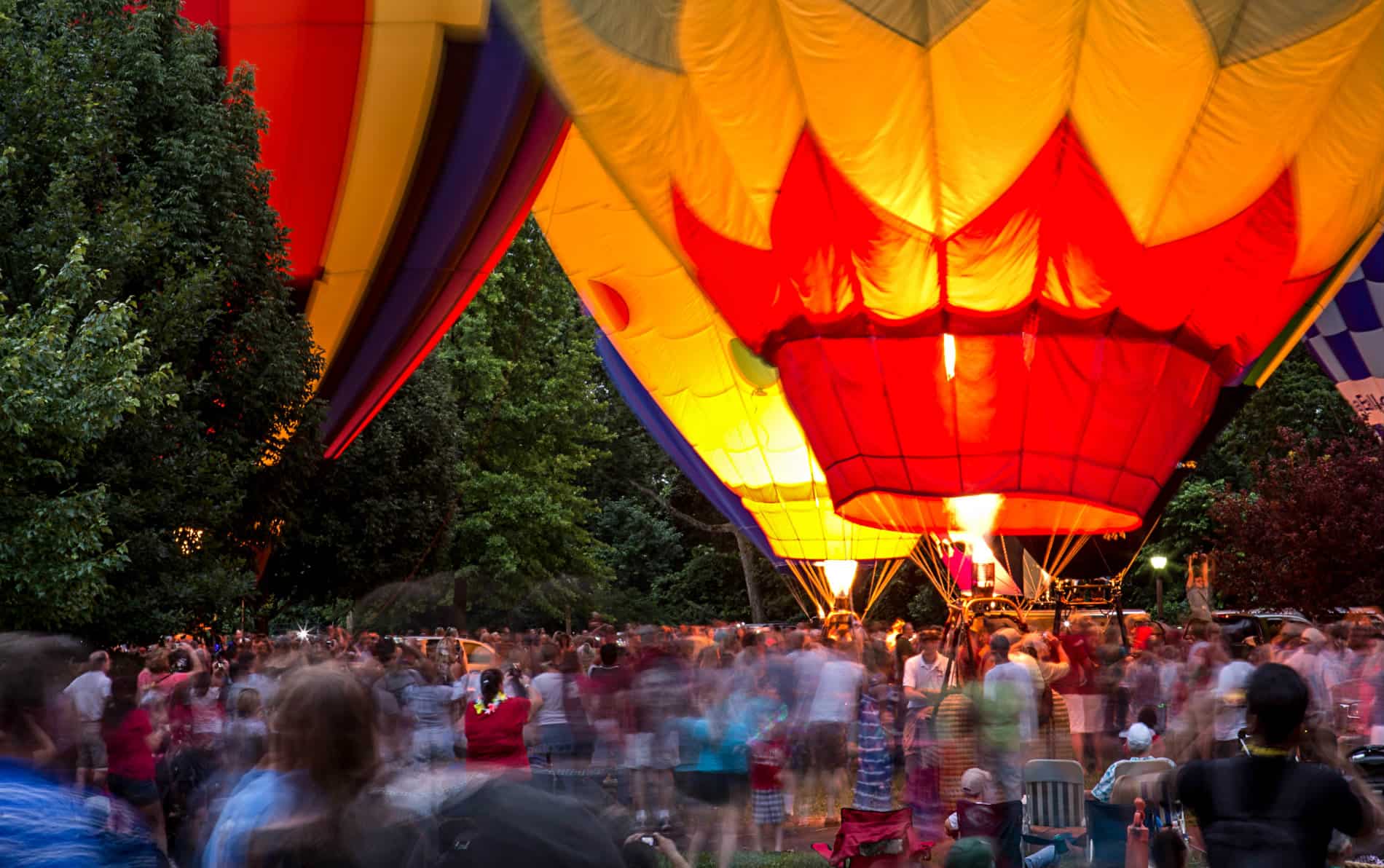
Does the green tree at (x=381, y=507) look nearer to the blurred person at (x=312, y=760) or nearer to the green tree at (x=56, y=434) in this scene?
the green tree at (x=56, y=434)

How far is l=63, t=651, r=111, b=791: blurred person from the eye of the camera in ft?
22.6

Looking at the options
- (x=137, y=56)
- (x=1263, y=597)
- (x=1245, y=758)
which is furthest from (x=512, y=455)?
(x=1245, y=758)

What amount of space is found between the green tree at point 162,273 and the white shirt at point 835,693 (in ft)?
13.6

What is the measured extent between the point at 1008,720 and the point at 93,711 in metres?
4.48

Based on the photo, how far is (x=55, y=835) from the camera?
2611mm

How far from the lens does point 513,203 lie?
1355 cm

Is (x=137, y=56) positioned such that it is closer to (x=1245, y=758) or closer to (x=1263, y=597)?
(x=1245, y=758)

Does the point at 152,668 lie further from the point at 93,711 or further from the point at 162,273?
the point at 162,273

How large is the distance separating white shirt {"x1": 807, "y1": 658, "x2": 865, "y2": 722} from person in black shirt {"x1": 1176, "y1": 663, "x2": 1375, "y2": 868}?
5852mm

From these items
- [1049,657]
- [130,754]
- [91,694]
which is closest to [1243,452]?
[1049,657]

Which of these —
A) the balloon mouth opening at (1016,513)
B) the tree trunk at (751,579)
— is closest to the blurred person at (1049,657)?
the balloon mouth opening at (1016,513)

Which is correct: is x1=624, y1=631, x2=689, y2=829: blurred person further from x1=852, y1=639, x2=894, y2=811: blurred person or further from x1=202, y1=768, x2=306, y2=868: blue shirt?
x1=202, y1=768, x2=306, y2=868: blue shirt

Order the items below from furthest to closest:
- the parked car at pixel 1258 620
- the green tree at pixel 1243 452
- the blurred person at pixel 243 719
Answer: the green tree at pixel 1243 452, the parked car at pixel 1258 620, the blurred person at pixel 243 719

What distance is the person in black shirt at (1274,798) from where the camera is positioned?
10.5ft
